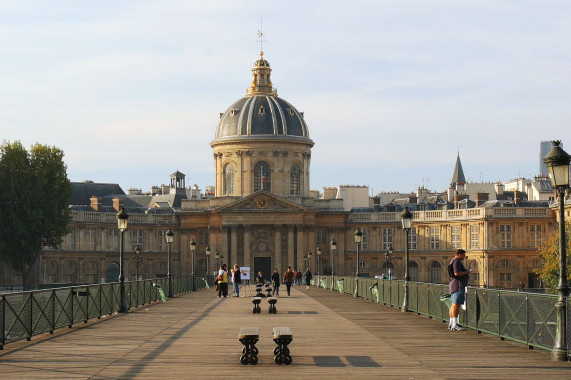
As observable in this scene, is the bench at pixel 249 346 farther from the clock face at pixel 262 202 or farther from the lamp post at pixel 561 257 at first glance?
the clock face at pixel 262 202

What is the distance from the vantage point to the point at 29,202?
285ft

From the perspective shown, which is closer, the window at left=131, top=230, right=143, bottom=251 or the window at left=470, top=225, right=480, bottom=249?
the window at left=470, top=225, right=480, bottom=249

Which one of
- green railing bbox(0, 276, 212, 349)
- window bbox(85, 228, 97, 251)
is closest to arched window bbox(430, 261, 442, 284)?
window bbox(85, 228, 97, 251)

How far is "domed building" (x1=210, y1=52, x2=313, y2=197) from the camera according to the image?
405 feet

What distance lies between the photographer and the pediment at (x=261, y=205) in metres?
118

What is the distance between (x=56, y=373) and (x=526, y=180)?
126672mm

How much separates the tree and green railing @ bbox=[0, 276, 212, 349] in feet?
144

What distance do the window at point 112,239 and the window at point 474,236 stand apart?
40837 millimetres

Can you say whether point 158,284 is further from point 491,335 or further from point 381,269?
point 381,269

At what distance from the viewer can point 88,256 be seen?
115438 millimetres

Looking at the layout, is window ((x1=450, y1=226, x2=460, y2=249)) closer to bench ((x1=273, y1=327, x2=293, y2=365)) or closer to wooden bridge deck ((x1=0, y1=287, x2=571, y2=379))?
wooden bridge deck ((x1=0, y1=287, x2=571, y2=379))

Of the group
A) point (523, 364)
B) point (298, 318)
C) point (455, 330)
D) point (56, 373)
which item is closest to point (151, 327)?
point (298, 318)

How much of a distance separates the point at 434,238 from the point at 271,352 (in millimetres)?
96450

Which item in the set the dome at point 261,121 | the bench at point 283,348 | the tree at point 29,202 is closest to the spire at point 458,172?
the dome at point 261,121
